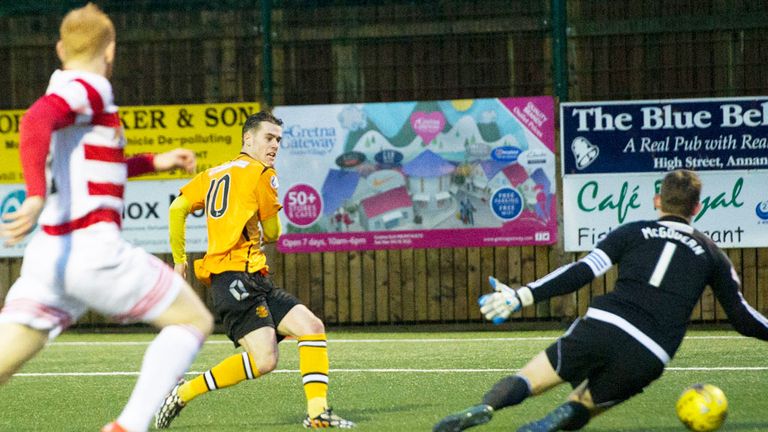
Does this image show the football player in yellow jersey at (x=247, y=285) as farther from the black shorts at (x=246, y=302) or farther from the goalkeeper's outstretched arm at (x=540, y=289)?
the goalkeeper's outstretched arm at (x=540, y=289)

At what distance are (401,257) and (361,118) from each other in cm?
142

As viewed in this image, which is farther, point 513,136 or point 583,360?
point 513,136

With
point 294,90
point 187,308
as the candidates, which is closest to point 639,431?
point 187,308

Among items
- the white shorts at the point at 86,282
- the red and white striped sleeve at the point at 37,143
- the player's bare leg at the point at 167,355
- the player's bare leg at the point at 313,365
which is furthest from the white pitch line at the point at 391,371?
the red and white striped sleeve at the point at 37,143

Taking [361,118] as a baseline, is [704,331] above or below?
below

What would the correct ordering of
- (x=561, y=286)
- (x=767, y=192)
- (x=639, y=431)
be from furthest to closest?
(x=767, y=192), (x=639, y=431), (x=561, y=286)

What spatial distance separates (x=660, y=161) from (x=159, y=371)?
887cm

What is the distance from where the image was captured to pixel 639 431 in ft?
21.3

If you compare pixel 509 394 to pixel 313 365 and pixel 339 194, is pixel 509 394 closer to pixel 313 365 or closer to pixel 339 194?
pixel 313 365

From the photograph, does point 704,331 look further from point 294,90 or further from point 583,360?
point 583,360

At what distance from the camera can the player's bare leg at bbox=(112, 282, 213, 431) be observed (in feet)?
15.7

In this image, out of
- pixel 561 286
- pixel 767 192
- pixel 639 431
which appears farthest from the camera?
pixel 767 192

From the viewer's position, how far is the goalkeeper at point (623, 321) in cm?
575

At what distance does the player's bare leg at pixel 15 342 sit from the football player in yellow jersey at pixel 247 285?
2198 millimetres
